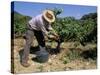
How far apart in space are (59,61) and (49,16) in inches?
23.1

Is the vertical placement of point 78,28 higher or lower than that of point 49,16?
lower

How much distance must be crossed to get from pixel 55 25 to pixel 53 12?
0.17 m

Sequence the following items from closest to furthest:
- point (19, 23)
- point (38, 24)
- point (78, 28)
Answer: point (19, 23)
point (38, 24)
point (78, 28)

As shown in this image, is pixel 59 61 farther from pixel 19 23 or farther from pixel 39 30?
pixel 19 23

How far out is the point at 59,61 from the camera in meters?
3.42

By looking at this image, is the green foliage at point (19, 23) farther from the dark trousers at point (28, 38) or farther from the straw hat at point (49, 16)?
the straw hat at point (49, 16)

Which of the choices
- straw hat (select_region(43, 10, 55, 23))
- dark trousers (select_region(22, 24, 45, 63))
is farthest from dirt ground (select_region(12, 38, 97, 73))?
straw hat (select_region(43, 10, 55, 23))

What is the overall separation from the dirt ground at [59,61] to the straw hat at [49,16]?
1.02 ft

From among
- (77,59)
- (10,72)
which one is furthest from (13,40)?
(77,59)

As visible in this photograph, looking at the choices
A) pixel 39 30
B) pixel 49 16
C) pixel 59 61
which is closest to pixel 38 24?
pixel 39 30

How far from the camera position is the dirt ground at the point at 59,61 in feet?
10.4

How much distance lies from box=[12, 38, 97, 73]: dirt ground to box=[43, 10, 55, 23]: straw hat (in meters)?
0.31

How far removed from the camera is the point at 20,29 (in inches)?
125

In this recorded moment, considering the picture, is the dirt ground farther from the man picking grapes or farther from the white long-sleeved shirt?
the white long-sleeved shirt
